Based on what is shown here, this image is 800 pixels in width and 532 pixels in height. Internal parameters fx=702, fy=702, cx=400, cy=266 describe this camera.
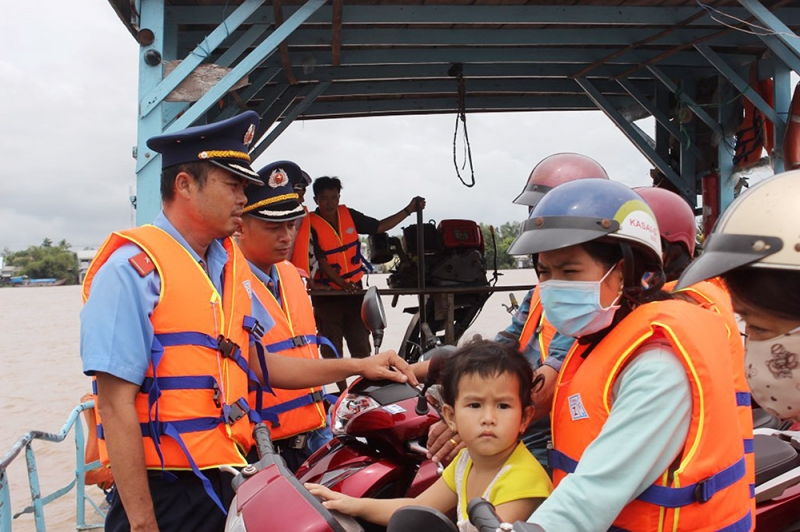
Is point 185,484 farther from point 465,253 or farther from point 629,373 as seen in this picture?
point 465,253

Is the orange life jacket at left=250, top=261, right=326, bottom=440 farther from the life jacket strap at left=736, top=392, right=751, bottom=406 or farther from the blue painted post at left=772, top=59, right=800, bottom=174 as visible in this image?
the blue painted post at left=772, top=59, right=800, bottom=174

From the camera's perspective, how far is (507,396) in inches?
73.1

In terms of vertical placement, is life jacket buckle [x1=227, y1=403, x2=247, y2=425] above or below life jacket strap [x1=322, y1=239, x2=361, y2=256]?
below

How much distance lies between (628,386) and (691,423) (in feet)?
0.49

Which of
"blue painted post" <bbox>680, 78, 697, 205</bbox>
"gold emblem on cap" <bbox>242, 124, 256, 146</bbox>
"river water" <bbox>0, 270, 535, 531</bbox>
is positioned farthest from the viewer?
"blue painted post" <bbox>680, 78, 697, 205</bbox>

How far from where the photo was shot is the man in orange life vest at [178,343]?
2.07m

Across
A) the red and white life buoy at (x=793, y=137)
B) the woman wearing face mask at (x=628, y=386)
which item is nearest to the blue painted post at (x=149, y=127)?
the woman wearing face mask at (x=628, y=386)

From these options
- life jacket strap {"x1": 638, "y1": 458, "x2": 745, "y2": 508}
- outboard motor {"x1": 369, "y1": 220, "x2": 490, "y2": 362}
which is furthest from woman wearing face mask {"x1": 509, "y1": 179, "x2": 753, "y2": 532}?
outboard motor {"x1": 369, "y1": 220, "x2": 490, "y2": 362}

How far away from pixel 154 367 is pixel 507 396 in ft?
3.50

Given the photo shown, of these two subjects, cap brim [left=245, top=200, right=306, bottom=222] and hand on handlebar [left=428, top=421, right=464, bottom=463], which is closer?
hand on handlebar [left=428, top=421, right=464, bottom=463]

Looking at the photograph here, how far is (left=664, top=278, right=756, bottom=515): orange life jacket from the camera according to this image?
184 centimetres

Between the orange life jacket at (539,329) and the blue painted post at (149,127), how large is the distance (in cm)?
360

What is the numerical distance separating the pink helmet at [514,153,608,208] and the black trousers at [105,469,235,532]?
177 centimetres

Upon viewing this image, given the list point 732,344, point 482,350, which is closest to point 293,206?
point 482,350
